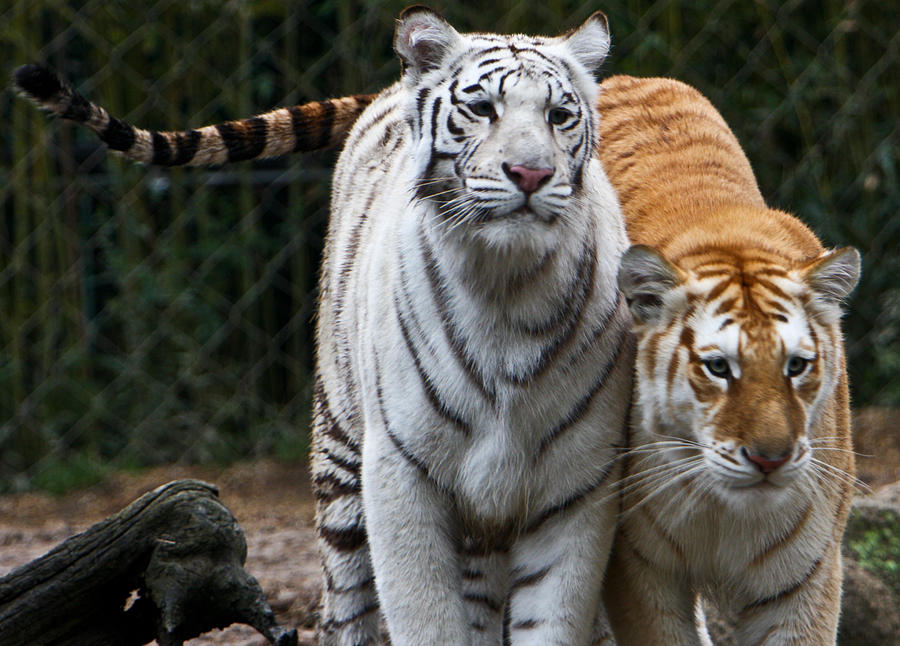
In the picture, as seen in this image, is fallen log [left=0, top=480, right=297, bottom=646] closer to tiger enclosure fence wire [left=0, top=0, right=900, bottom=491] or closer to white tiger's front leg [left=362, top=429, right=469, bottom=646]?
white tiger's front leg [left=362, top=429, right=469, bottom=646]

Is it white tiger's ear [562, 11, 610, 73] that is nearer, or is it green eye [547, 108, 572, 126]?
green eye [547, 108, 572, 126]

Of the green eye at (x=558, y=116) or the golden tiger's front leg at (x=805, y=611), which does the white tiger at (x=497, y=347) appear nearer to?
the green eye at (x=558, y=116)

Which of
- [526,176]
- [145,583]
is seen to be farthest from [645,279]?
[145,583]

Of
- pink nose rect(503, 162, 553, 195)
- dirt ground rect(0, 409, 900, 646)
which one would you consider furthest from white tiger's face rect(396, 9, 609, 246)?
dirt ground rect(0, 409, 900, 646)

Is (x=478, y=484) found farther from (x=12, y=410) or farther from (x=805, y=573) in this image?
(x=12, y=410)

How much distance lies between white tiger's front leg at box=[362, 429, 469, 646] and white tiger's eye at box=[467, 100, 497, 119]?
0.70 meters

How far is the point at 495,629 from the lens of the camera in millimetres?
3236

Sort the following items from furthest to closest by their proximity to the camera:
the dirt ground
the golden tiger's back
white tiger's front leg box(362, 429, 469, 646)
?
1. the dirt ground
2. the golden tiger's back
3. white tiger's front leg box(362, 429, 469, 646)

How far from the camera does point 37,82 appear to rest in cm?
279

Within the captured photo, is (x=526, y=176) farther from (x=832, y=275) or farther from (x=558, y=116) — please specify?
(x=832, y=275)

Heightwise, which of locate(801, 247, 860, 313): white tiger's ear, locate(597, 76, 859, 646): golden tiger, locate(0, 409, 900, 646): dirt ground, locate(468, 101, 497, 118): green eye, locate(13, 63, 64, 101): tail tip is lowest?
locate(0, 409, 900, 646): dirt ground

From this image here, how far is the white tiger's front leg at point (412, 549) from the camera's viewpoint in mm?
2568

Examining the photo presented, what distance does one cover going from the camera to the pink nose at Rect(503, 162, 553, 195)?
7.63 feet

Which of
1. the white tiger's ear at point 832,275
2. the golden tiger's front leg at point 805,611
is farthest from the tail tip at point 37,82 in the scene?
the golden tiger's front leg at point 805,611
